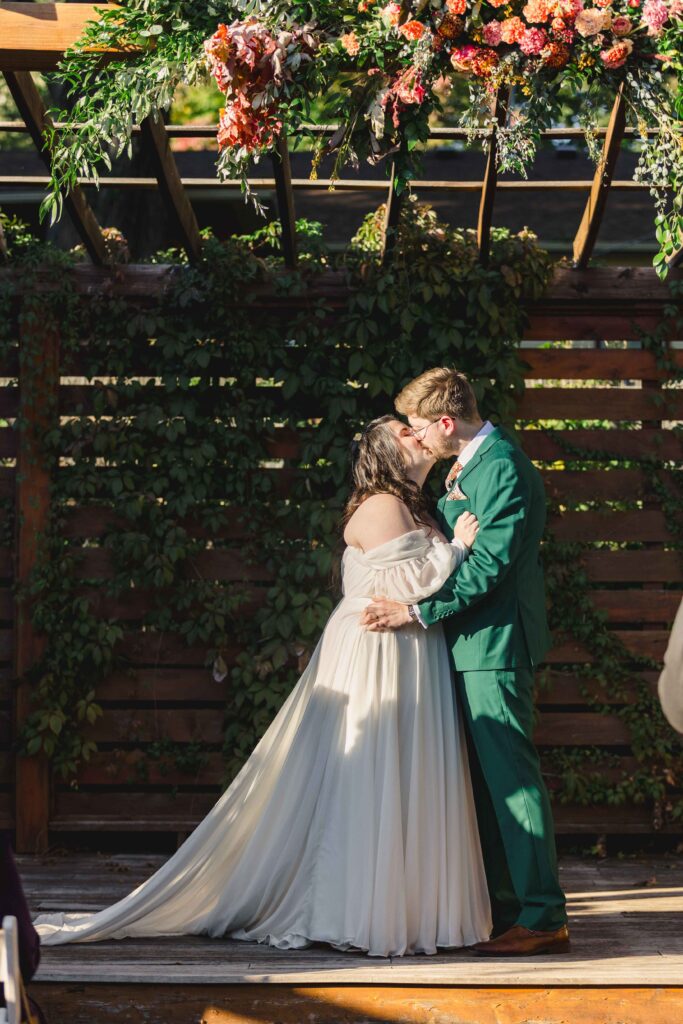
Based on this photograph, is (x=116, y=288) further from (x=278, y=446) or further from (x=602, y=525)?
(x=602, y=525)

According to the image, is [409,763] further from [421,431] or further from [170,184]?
[170,184]

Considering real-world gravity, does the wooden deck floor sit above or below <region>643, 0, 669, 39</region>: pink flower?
below

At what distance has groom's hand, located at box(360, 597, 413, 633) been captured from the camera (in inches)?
136

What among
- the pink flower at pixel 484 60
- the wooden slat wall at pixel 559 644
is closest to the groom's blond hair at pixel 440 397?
the pink flower at pixel 484 60

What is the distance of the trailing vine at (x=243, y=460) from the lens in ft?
15.7

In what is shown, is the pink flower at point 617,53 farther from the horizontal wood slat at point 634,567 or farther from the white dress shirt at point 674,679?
the horizontal wood slat at point 634,567

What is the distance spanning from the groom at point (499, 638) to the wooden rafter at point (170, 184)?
1.43m

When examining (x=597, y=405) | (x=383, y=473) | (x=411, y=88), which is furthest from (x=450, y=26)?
(x=597, y=405)

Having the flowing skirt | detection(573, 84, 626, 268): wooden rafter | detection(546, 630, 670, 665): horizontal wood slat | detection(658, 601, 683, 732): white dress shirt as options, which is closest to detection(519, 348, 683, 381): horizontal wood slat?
detection(573, 84, 626, 268): wooden rafter

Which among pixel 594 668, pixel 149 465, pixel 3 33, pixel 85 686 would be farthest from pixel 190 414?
pixel 594 668

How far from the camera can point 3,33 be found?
10.7 feet

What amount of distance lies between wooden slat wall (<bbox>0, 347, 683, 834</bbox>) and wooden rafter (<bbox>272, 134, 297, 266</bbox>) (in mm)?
759

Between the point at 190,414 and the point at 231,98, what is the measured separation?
196 centimetres

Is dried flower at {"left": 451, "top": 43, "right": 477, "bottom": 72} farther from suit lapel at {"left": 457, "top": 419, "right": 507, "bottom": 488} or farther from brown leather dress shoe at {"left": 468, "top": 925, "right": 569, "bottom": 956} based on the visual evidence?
brown leather dress shoe at {"left": 468, "top": 925, "right": 569, "bottom": 956}
